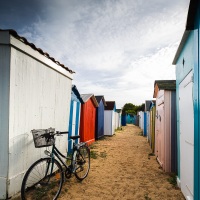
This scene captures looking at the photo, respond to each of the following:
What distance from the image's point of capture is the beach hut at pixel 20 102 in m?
3.50

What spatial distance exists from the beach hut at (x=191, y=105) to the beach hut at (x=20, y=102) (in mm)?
3076

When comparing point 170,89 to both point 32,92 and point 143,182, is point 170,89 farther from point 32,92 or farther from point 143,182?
point 32,92

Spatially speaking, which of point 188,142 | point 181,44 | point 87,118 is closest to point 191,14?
point 181,44

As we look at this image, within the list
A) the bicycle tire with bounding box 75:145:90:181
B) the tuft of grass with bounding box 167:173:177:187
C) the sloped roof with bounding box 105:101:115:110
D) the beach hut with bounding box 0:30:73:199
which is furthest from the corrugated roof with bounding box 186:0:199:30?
the sloped roof with bounding box 105:101:115:110

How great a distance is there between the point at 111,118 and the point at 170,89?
12204mm

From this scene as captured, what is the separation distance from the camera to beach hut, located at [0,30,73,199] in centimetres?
350

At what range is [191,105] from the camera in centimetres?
355

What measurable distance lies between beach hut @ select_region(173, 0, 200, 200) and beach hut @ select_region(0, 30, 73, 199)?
3.08 metres

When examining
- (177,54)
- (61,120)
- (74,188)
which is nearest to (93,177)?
(74,188)

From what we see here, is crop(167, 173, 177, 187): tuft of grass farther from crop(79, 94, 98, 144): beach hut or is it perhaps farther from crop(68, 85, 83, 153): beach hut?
crop(79, 94, 98, 144): beach hut

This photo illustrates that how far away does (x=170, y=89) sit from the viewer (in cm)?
573

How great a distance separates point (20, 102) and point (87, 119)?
8425 mm

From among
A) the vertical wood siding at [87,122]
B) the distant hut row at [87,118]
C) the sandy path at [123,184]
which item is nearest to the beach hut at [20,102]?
the sandy path at [123,184]

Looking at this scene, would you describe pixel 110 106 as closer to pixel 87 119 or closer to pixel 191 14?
pixel 87 119
